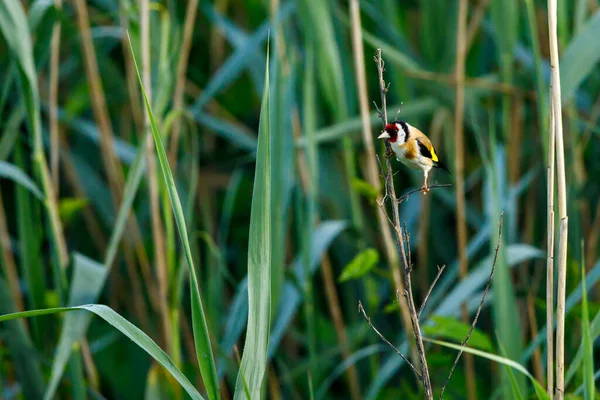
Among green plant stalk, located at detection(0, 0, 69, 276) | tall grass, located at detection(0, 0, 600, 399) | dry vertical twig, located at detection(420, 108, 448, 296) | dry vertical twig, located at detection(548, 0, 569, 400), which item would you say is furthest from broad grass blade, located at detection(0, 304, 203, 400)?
dry vertical twig, located at detection(420, 108, 448, 296)

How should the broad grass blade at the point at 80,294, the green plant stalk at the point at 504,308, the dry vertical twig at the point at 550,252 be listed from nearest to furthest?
the dry vertical twig at the point at 550,252, the green plant stalk at the point at 504,308, the broad grass blade at the point at 80,294

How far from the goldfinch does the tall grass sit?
16 centimetres

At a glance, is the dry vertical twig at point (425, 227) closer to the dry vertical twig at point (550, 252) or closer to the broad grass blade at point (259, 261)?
the dry vertical twig at point (550, 252)

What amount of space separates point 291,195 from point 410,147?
1043 mm

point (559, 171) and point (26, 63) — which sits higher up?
point (26, 63)

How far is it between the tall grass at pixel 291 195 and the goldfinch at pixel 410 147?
16 centimetres

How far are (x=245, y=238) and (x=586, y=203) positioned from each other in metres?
0.97

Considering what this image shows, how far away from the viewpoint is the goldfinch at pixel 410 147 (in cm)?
95

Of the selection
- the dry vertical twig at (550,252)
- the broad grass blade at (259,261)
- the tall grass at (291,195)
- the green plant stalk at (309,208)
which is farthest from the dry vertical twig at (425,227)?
the broad grass blade at (259,261)

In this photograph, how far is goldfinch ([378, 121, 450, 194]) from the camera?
0.95 m

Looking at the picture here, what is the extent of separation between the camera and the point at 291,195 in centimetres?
199

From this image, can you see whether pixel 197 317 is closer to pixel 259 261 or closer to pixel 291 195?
pixel 259 261

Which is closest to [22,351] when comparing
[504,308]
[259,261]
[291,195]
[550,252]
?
[291,195]

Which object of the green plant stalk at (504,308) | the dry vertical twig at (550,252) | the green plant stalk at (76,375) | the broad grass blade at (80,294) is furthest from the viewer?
the green plant stalk at (76,375)
